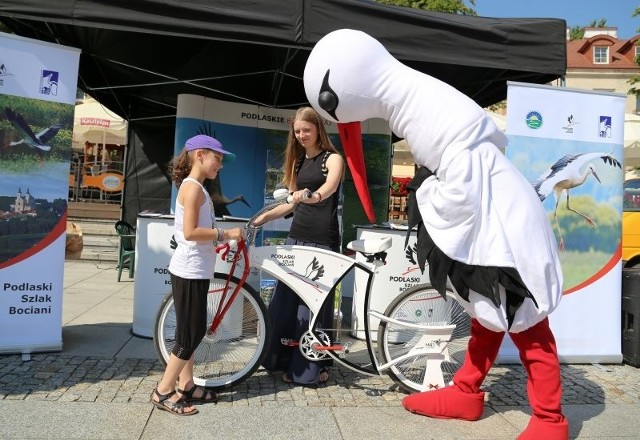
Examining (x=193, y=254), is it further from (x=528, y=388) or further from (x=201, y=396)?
(x=528, y=388)

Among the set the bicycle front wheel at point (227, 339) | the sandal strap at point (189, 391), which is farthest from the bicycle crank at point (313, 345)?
the sandal strap at point (189, 391)

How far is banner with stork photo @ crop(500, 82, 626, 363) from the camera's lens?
4.44m

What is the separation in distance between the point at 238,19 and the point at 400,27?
1.24 m

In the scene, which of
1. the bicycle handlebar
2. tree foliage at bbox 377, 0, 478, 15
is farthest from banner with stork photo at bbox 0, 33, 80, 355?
tree foliage at bbox 377, 0, 478, 15

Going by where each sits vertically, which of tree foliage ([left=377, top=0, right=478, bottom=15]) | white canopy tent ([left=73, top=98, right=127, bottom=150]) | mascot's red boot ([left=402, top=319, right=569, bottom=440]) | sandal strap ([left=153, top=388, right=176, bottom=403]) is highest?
tree foliage ([left=377, top=0, right=478, bottom=15])

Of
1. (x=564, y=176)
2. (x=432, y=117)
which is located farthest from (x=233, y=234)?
(x=564, y=176)

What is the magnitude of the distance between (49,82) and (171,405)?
253cm

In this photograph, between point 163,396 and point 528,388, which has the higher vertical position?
point 528,388

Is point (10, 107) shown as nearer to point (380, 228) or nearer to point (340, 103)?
point (340, 103)

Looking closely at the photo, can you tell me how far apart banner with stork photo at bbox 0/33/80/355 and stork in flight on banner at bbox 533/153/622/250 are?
145 inches

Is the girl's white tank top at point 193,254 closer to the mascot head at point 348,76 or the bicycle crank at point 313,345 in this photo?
the bicycle crank at point 313,345

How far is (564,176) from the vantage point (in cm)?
445

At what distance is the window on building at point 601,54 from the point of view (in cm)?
3919

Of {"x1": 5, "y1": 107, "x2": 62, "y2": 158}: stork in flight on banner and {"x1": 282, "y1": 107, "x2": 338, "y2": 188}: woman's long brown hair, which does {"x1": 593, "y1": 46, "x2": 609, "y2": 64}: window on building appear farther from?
{"x1": 5, "y1": 107, "x2": 62, "y2": 158}: stork in flight on banner
